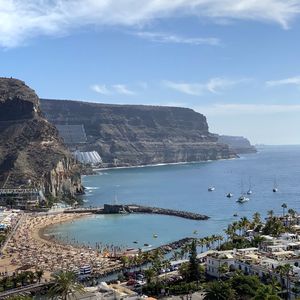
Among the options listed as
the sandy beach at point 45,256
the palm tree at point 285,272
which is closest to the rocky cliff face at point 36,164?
the sandy beach at point 45,256

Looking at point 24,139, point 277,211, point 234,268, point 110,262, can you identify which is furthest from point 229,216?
point 24,139

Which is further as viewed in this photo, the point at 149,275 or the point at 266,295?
the point at 149,275

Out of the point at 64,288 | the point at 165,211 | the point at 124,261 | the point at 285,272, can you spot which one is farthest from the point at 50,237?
the point at 285,272

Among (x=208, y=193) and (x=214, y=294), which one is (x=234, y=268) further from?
(x=208, y=193)

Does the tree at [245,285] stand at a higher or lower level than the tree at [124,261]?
higher

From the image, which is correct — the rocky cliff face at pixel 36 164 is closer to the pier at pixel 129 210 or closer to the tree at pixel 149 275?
the pier at pixel 129 210

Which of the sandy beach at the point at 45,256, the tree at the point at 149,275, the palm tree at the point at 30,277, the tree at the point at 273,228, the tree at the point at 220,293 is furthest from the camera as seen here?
the tree at the point at 273,228

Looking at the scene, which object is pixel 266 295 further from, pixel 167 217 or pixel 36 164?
pixel 36 164

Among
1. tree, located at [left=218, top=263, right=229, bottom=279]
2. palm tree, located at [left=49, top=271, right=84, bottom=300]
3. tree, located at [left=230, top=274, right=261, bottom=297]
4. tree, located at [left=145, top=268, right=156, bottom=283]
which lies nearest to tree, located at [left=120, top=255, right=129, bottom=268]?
tree, located at [left=145, top=268, right=156, bottom=283]
